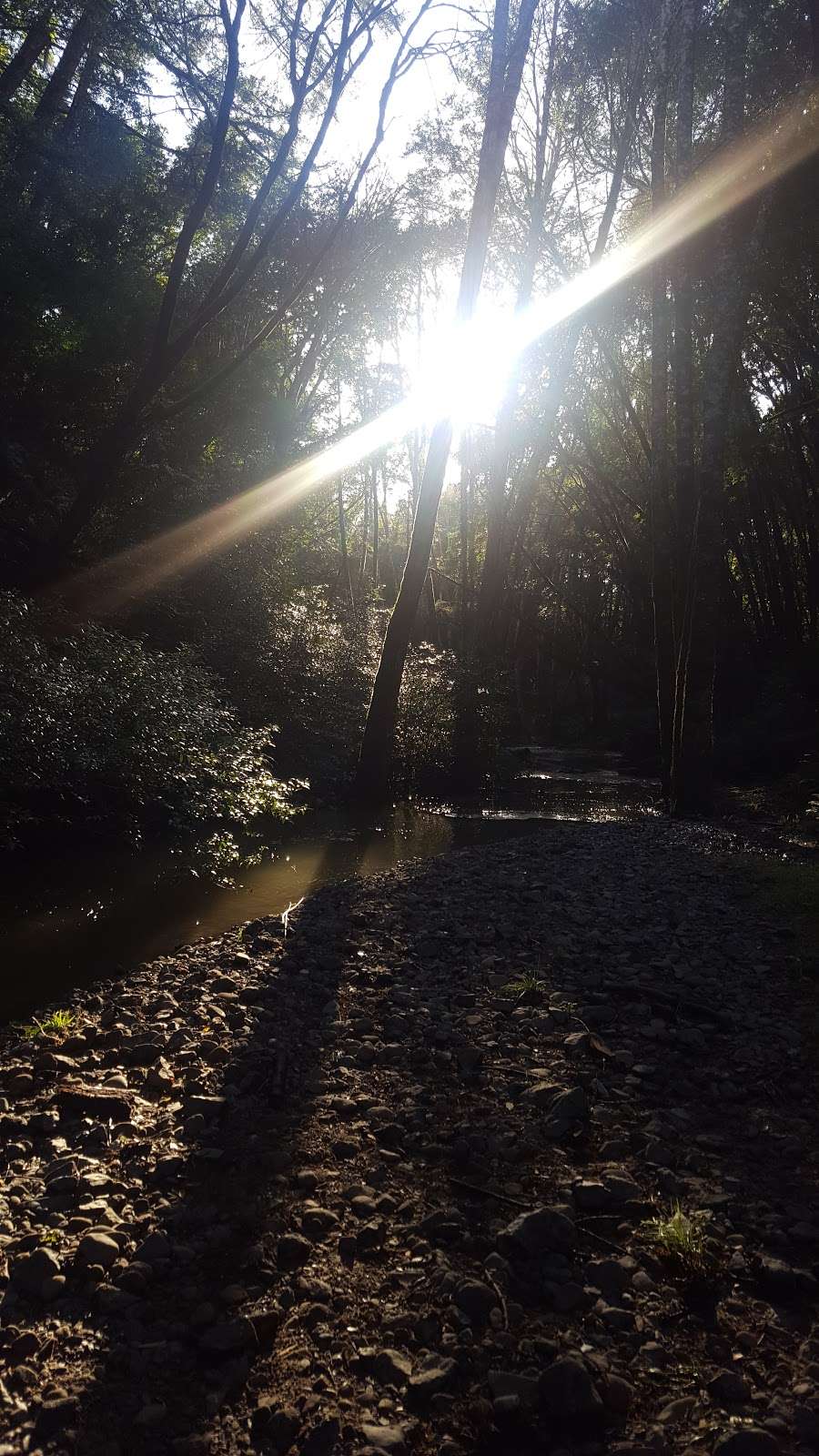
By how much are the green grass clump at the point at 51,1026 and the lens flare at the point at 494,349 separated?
427 inches

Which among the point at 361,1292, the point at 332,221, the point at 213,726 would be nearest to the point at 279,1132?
the point at 361,1292

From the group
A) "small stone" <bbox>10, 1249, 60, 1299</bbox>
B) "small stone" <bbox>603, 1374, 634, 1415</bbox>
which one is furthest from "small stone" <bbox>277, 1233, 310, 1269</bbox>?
"small stone" <bbox>603, 1374, 634, 1415</bbox>

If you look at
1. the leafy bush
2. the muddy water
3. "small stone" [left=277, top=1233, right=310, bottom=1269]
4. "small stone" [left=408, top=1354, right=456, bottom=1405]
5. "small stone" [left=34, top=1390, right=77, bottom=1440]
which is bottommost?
the muddy water

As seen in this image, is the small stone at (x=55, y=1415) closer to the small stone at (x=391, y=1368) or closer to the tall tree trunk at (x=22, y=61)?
the small stone at (x=391, y=1368)

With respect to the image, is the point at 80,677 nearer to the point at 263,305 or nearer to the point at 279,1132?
the point at 279,1132

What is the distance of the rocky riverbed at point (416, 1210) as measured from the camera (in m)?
2.47

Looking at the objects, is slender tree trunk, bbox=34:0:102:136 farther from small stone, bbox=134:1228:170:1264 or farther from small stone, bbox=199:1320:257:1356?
small stone, bbox=199:1320:257:1356

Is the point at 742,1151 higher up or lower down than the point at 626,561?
lower down

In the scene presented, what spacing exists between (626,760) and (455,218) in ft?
55.2

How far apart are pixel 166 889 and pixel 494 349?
61.5 ft

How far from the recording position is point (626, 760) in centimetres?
2450

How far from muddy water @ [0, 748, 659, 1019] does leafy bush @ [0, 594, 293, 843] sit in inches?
24.3

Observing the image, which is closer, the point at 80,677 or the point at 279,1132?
the point at 279,1132

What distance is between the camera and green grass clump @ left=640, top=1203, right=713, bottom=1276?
9.75ft
